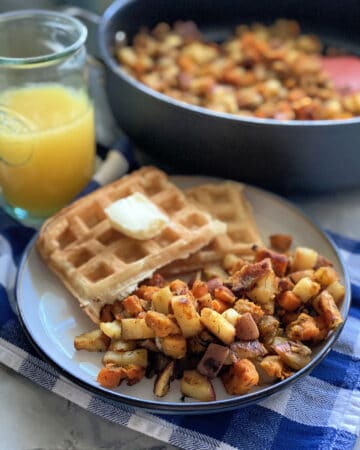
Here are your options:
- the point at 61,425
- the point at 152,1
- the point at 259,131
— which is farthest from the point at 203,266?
the point at 152,1

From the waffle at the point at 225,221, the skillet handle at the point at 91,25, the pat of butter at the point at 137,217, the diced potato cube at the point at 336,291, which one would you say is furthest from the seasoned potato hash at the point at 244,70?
the diced potato cube at the point at 336,291

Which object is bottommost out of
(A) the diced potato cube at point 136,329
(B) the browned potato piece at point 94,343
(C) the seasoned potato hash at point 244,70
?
(B) the browned potato piece at point 94,343

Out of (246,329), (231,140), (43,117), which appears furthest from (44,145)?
(246,329)

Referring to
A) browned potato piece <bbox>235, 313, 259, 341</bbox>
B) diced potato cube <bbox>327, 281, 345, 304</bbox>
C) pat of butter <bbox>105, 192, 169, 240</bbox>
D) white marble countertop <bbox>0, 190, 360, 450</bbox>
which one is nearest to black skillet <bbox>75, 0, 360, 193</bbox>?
pat of butter <bbox>105, 192, 169, 240</bbox>

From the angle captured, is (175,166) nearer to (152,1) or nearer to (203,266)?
(203,266)

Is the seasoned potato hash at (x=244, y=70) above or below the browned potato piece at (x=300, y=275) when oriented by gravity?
above

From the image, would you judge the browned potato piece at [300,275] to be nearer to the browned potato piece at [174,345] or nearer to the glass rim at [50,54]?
the browned potato piece at [174,345]
